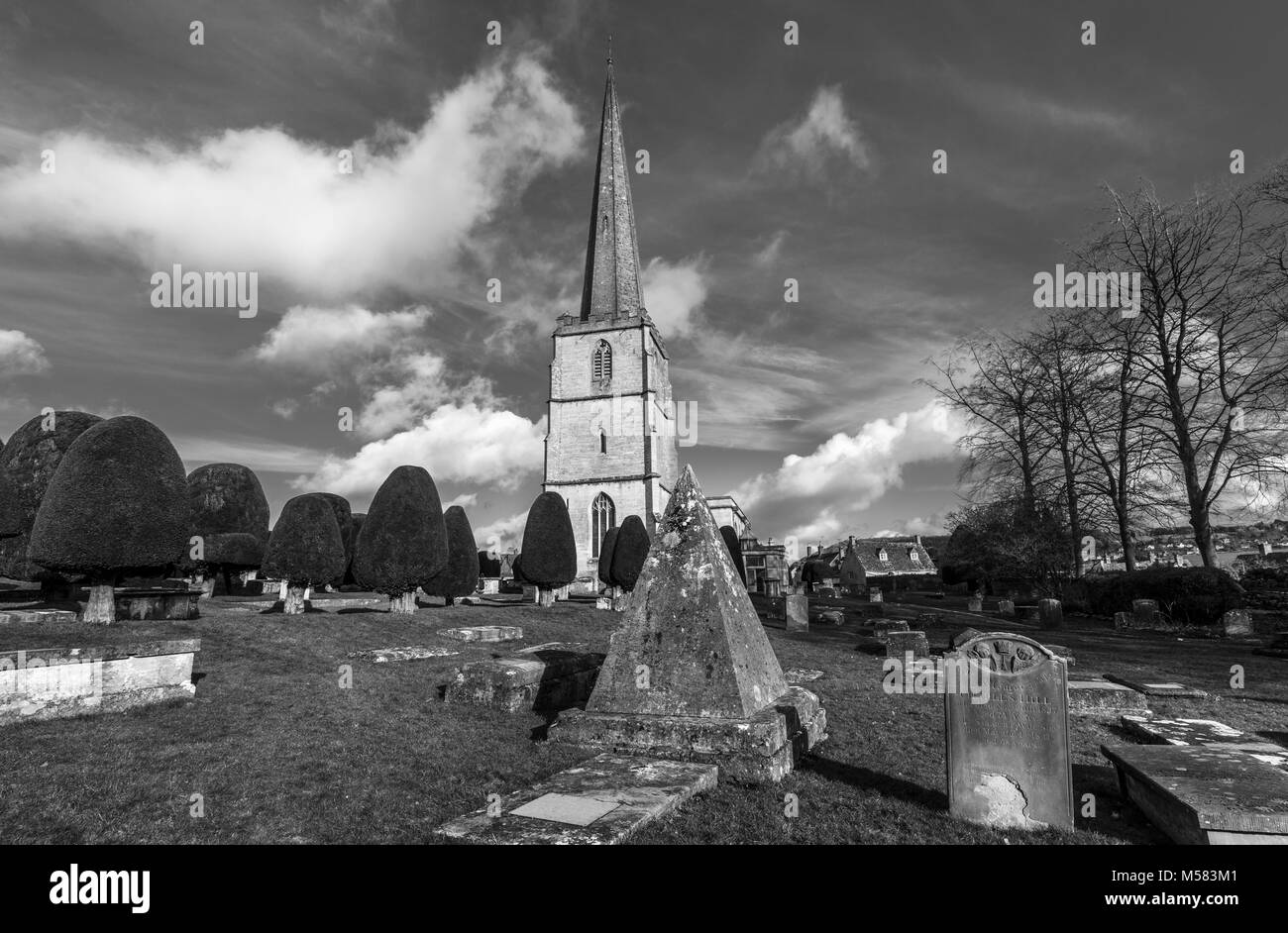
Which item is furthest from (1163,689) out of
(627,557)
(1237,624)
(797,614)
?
(627,557)

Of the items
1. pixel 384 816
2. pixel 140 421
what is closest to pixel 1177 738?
pixel 384 816

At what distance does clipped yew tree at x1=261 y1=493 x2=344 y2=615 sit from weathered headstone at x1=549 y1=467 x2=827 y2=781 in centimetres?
1384

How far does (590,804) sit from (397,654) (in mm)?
8845

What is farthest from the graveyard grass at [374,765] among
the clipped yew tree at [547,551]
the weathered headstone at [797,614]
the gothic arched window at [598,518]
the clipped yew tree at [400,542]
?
the gothic arched window at [598,518]

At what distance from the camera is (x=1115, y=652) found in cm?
1495

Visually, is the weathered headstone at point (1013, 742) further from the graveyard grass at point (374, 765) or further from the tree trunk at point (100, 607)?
the tree trunk at point (100, 607)

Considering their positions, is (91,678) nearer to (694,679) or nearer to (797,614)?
(694,679)

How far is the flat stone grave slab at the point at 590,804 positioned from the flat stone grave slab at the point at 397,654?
7.76 meters

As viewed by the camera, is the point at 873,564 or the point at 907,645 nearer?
the point at 907,645

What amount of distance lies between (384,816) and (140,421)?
12.2m

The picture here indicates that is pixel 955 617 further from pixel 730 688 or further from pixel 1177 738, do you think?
pixel 730 688

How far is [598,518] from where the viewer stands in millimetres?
45250

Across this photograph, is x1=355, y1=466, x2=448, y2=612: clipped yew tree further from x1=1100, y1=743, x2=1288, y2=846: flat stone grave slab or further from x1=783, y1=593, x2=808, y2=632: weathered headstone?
x1=1100, y1=743, x2=1288, y2=846: flat stone grave slab

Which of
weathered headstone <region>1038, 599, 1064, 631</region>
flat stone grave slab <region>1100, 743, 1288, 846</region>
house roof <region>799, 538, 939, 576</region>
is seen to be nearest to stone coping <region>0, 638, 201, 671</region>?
flat stone grave slab <region>1100, 743, 1288, 846</region>
